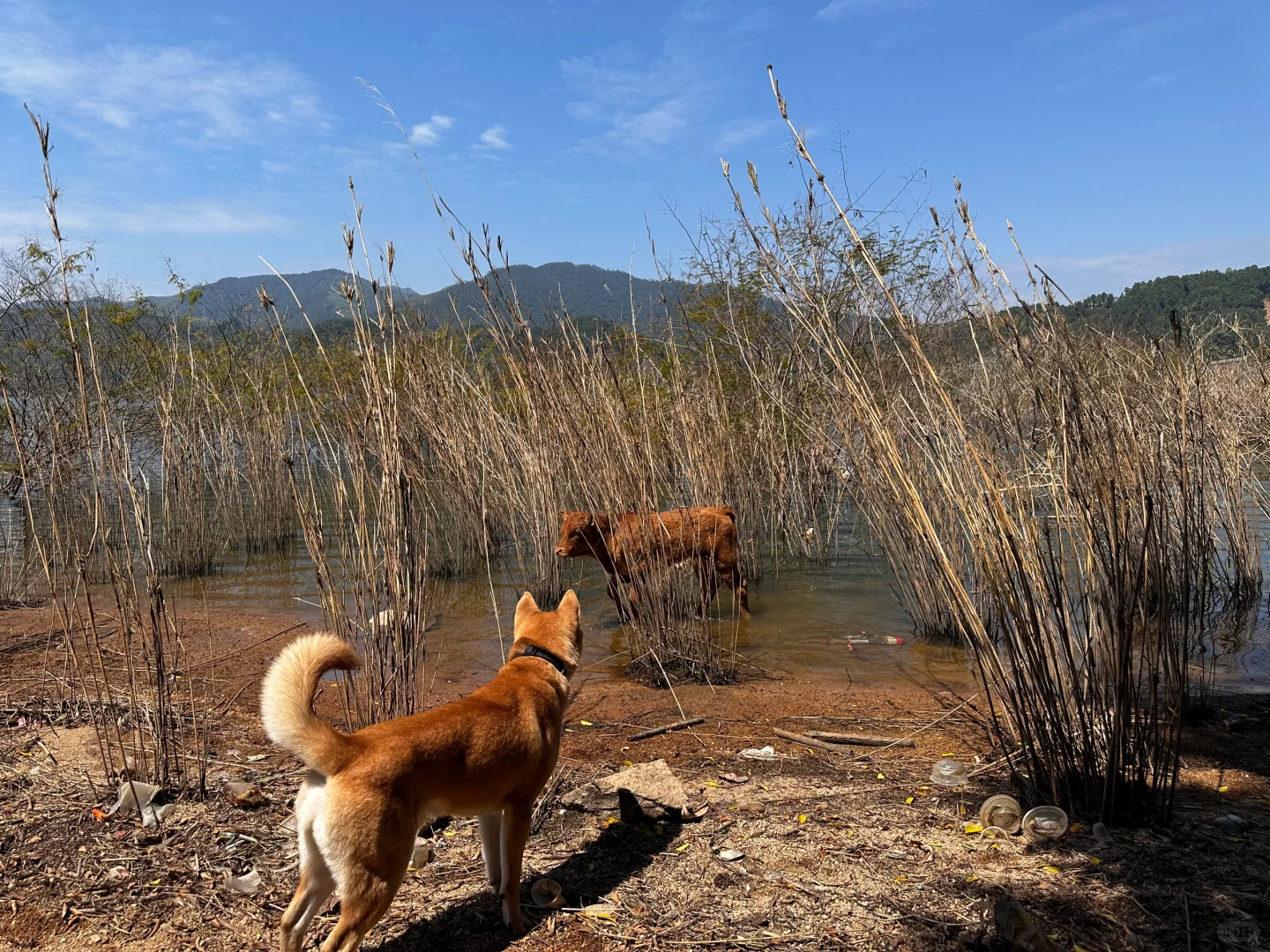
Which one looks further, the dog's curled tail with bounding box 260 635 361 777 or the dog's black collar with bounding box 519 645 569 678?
the dog's black collar with bounding box 519 645 569 678

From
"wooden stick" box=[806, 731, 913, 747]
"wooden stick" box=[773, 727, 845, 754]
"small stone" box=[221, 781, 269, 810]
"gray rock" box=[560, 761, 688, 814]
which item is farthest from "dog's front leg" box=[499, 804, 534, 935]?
"wooden stick" box=[806, 731, 913, 747]

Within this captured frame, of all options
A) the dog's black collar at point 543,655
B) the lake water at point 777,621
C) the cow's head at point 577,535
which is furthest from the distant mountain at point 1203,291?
the dog's black collar at point 543,655

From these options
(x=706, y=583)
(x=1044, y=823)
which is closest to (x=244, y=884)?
(x=1044, y=823)

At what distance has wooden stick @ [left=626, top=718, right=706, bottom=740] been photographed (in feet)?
16.0

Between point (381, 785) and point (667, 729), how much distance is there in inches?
112

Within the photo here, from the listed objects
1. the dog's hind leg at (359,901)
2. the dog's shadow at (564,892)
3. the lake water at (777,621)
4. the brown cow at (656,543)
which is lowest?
the lake water at (777,621)

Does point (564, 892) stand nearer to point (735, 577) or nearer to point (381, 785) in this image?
point (381, 785)

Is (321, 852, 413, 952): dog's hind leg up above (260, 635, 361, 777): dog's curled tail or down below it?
below

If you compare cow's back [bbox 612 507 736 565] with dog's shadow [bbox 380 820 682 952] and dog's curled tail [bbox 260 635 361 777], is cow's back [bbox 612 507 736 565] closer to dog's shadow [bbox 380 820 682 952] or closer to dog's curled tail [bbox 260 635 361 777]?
dog's shadow [bbox 380 820 682 952]

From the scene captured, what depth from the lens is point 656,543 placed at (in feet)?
20.2

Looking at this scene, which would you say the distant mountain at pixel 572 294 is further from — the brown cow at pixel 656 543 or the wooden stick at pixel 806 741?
the wooden stick at pixel 806 741

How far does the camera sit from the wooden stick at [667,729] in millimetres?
4875

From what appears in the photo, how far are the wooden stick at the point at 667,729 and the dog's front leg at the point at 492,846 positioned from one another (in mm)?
1914

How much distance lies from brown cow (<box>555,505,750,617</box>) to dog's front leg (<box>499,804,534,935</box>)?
282 centimetres
